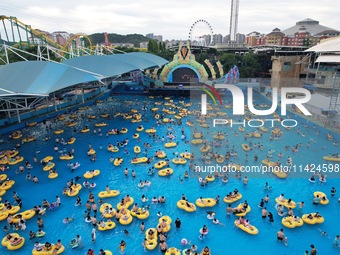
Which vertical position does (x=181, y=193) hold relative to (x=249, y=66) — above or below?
below

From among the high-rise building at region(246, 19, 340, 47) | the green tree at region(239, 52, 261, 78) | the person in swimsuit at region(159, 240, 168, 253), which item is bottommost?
the person in swimsuit at region(159, 240, 168, 253)

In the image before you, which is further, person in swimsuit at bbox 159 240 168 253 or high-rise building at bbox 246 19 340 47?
high-rise building at bbox 246 19 340 47

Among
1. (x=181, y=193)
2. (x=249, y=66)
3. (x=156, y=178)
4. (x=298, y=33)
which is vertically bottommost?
(x=181, y=193)

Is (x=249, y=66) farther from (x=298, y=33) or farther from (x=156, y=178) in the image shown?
(x=298, y=33)

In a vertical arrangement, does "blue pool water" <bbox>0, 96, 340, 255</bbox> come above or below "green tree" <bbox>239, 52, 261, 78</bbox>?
below

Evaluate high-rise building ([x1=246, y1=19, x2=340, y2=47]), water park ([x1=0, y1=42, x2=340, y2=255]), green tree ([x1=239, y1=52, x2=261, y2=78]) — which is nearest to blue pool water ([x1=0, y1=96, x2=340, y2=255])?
water park ([x1=0, y1=42, x2=340, y2=255])

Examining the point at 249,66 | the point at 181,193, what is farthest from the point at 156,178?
the point at 249,66

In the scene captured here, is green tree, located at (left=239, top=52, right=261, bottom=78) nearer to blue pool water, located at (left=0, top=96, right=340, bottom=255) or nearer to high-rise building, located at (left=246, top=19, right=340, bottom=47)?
blue pool water, located at (left=0, top=96, right=340, bottom=255)

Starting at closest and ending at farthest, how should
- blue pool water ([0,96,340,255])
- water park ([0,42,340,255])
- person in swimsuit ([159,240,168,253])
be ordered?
1. person in swimsuit ([159,240,168,253])
2. blue pool water ([0,96,340,255])
3. water park ([0,42,340,255])

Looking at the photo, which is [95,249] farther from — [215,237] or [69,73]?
[69,73]

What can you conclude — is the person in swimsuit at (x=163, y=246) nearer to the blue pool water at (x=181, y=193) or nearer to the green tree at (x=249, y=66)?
the blue pool water at (x=181, y=193)
